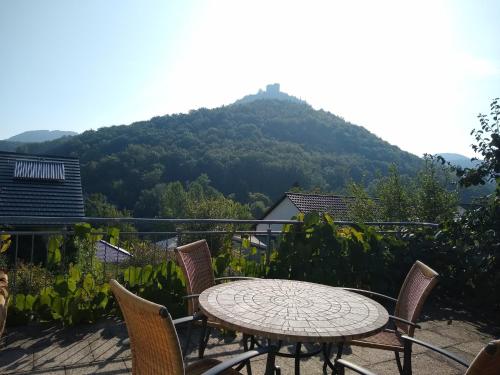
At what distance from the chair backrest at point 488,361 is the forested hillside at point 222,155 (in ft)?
119

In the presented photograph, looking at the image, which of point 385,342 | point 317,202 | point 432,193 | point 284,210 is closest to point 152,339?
point 385,342

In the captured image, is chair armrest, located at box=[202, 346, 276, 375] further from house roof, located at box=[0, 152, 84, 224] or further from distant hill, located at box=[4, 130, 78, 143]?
distant hill, located at box=[4, 130, 78, 143]

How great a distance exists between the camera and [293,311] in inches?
69.2

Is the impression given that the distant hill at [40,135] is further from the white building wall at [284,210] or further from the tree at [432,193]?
the tree at [432,193]

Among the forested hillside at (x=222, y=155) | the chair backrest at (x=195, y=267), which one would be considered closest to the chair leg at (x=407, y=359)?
the chair backrest at (x=195, y=267)

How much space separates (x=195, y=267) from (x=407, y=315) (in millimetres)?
1328

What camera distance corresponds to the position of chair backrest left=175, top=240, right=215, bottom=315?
2.29 meters

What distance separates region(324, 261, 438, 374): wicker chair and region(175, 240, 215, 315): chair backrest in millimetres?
933

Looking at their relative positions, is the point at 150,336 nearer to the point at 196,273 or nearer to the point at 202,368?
the point at 202,368

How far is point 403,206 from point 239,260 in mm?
11730

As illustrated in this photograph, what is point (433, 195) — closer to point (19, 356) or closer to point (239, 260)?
point (239, 260)

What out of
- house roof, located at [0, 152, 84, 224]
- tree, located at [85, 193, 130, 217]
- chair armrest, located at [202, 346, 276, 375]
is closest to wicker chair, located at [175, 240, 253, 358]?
chair armrest, located at [202, 346, 276, 375]

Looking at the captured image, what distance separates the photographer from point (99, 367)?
95.6 inches

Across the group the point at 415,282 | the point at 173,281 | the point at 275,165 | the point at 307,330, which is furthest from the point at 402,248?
the point at 275,165
